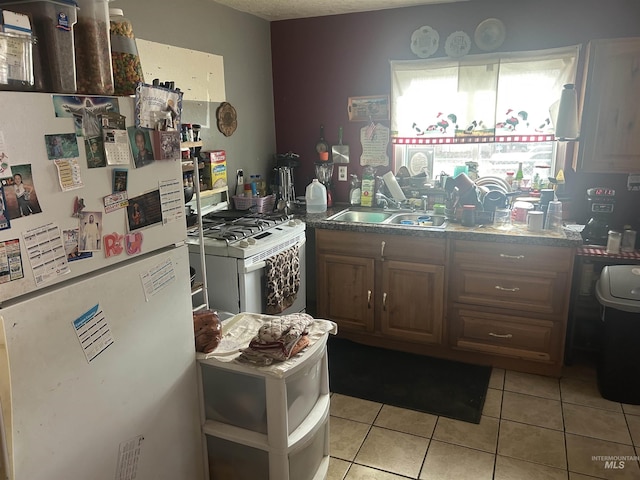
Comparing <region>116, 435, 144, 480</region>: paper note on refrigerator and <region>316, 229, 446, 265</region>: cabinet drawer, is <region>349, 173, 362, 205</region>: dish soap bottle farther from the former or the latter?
<region>116, 435, 144, 480</region>: paper note on refrigerator

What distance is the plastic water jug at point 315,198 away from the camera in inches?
143

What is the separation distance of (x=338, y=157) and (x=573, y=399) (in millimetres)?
2270

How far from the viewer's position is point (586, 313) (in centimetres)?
314

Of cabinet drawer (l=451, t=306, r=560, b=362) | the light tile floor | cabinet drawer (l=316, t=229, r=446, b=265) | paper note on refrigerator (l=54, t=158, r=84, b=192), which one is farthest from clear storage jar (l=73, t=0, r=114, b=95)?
cabinet drawer (l=451, t=306, r=560, b=362)

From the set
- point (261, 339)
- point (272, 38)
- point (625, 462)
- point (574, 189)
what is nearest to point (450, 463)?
point (625, 462)

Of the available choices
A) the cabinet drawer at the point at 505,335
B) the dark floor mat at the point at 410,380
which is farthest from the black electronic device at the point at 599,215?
the dark floor mat at the point at 410,380

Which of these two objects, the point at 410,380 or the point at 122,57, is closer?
the point at 122,57

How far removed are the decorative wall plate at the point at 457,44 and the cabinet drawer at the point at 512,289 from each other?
145 centimetres

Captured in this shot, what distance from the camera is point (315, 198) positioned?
12.0ft

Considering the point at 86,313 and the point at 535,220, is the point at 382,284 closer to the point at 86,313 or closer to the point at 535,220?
the point at 535,220

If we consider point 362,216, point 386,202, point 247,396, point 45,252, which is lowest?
point 247,396

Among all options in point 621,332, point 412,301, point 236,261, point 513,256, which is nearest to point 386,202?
point 412,301

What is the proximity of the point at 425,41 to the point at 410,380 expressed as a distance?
2.24 meters

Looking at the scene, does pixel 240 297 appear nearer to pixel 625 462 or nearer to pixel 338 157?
pixel 338 157
